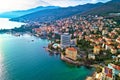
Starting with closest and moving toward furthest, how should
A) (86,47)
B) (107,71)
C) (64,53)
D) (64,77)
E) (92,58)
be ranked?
(107,71) → (64,77) → (92,58) → (64,53) → (86,47)

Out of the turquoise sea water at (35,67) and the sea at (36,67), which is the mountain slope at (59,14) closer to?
the sea at (36,67)

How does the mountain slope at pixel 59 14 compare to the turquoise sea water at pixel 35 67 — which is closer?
the turquoise sea water at pixel 35 67

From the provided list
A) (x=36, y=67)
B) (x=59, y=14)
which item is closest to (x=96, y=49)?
(x=36, y=67)

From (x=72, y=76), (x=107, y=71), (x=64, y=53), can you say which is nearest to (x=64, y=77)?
(x=72, y=76)

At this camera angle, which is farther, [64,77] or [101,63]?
[101,63]

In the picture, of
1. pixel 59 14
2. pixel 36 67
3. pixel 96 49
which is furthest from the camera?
pixel 59 14

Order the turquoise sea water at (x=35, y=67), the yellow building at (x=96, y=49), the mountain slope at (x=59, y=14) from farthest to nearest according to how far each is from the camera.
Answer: the mountain slope at (x=59, y=14)
the yellow building at (x=96, y=49)
the turquoise sea water at (x=35, y=67)

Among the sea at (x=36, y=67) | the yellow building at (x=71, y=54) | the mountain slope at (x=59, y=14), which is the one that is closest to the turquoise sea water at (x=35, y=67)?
the sea at (x=36, y=67)

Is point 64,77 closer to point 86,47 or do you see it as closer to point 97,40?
point 86,47

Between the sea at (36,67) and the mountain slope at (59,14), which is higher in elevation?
the mountain slope at (59,14)

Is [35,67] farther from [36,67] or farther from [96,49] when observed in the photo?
[96,49]

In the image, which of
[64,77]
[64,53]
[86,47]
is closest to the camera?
[64,77]
